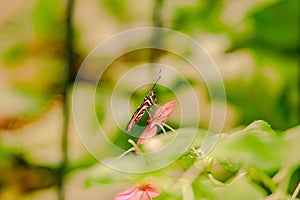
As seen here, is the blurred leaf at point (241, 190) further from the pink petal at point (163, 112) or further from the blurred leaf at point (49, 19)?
the blurred leaf at point (49, 19)

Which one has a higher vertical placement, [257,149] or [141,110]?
[141,110]

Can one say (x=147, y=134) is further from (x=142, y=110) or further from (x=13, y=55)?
(x=13, y=55)

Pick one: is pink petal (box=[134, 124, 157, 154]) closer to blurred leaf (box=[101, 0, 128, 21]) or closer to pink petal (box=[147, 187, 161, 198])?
pink petal (box=[147, 187, 161, 198])

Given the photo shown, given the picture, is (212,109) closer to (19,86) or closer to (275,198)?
(275,198)

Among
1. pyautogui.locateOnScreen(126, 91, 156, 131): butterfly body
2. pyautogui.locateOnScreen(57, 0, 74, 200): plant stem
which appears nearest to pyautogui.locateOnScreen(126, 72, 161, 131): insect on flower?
pyautogui.locateOnScreen(126, 91, 156, 131): butterfly body

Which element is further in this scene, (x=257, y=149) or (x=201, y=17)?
(x=201, y=17)

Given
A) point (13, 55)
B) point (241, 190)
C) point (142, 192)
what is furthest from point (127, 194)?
point (13, 55)
